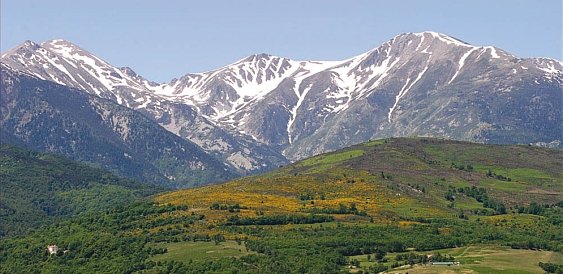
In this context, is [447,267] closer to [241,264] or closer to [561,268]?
[561,268]

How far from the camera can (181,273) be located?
199 m

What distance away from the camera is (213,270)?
642ft

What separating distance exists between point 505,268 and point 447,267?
13824 millimetres

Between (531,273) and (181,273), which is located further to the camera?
(181,273)

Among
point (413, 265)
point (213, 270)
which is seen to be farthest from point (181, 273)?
point (413, 265)

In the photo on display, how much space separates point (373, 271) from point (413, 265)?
13.5 metres

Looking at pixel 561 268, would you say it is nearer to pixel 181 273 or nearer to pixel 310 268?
pixel 310 268

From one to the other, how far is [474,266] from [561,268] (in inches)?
800

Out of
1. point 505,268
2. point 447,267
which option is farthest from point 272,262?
point 505,268

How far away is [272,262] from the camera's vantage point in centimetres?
19812

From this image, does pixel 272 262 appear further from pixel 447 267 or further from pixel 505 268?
pixel 505 268

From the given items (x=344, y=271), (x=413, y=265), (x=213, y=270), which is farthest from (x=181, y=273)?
(x=413, y=265)

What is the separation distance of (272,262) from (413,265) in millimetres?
34636

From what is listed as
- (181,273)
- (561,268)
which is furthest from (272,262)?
(561,268)
